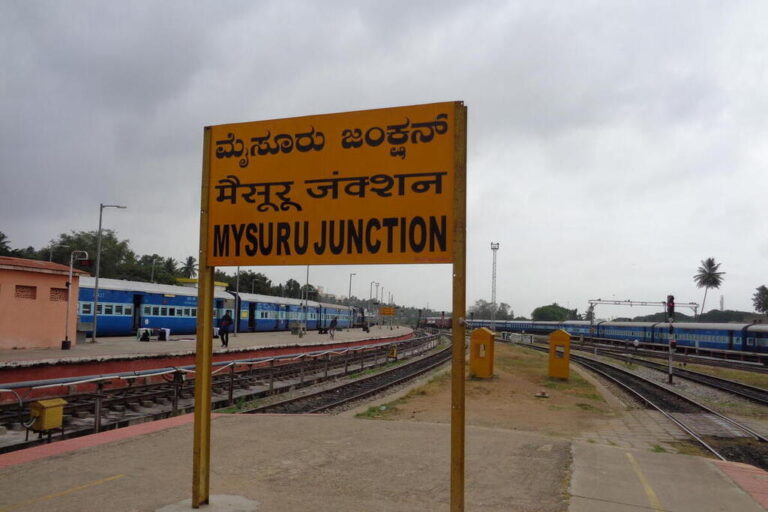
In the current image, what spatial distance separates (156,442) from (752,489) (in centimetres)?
770

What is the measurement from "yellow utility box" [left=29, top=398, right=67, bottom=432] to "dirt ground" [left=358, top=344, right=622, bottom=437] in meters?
6.33

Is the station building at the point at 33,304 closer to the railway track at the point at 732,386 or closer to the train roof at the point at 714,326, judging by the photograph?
the railway track at the point at 732,386

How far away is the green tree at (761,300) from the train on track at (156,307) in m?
92.1

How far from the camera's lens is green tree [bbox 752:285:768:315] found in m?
96.6

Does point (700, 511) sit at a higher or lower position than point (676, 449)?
higher

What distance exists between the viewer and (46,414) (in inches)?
329

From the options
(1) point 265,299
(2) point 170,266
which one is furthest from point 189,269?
(1) point 265,299

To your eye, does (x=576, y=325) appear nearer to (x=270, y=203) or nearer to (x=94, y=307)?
(x=94, y=307)

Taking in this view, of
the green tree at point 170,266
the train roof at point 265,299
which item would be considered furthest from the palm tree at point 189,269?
the train roof at point 265,299

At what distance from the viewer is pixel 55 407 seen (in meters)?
8.48

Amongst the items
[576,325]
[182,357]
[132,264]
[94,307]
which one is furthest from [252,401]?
[132,264]

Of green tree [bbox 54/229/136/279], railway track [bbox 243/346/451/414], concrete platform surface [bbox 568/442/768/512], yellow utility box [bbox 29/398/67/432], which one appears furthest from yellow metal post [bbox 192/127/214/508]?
green tree [bbox 54/229/136/279]

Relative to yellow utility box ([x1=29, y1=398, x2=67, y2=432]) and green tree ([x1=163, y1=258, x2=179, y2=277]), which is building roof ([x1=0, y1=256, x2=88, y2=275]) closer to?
yellow utility box ([x1=29, y1=398, x2=67, y2=432])

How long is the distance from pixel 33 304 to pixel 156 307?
9663 mm
